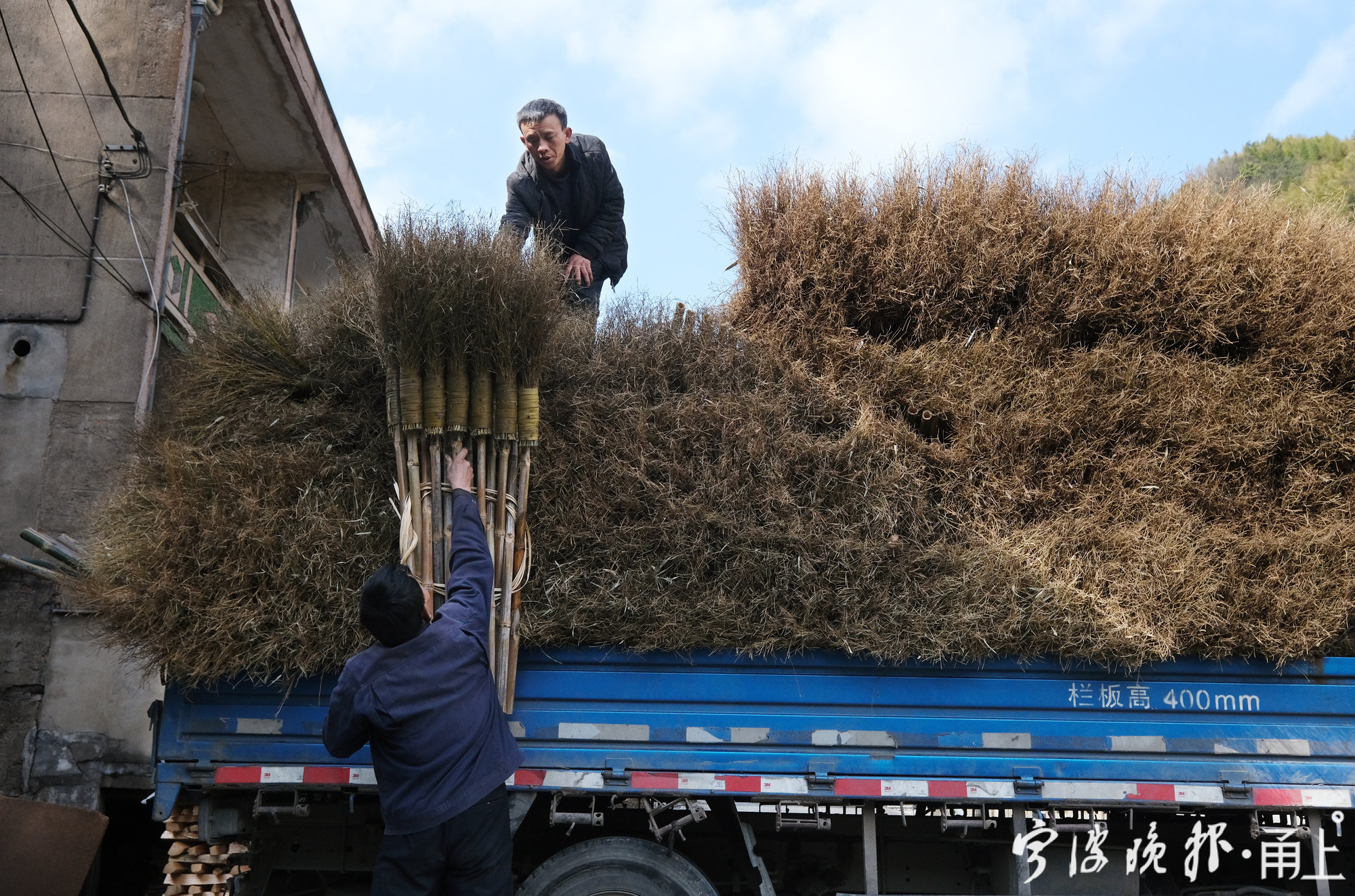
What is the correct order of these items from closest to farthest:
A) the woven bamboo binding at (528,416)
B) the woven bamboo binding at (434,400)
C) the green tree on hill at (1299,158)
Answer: the woven bamboo binding at (434,400) → the woven bamboo binding at (528,416) → the green tree on hill at (1299,158)

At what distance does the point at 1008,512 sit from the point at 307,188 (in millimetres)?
9423

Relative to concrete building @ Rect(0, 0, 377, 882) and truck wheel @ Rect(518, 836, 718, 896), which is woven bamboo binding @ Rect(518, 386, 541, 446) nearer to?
truck wheel @ Rect(518, 836, 718, 896)

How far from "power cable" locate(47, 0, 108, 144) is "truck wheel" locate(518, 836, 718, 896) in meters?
6.46

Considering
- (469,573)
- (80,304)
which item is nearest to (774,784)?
(469,573)

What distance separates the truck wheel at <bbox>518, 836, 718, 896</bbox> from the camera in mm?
4254

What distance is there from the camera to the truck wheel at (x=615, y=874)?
4.25 meters

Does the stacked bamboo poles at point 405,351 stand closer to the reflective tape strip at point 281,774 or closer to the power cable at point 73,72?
the reflective tape strip at point 281,774

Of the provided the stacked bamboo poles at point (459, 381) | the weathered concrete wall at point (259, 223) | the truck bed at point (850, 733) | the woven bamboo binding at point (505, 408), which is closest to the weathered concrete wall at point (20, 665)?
the truck bed at point (850, 733)

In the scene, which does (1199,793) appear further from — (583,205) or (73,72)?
(73,72)

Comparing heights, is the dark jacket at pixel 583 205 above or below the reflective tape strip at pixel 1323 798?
above

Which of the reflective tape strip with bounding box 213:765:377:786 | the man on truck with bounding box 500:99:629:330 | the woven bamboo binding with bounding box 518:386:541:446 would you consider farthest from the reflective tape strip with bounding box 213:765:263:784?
the man on truck with bounding box 500:99:629:330

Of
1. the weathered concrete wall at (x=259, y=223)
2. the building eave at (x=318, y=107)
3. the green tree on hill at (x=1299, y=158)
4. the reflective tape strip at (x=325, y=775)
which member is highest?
the green tree on hill at (x=1299, y=158)

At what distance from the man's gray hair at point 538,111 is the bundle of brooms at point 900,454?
1.65 meters

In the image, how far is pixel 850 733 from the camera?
4.28 m
